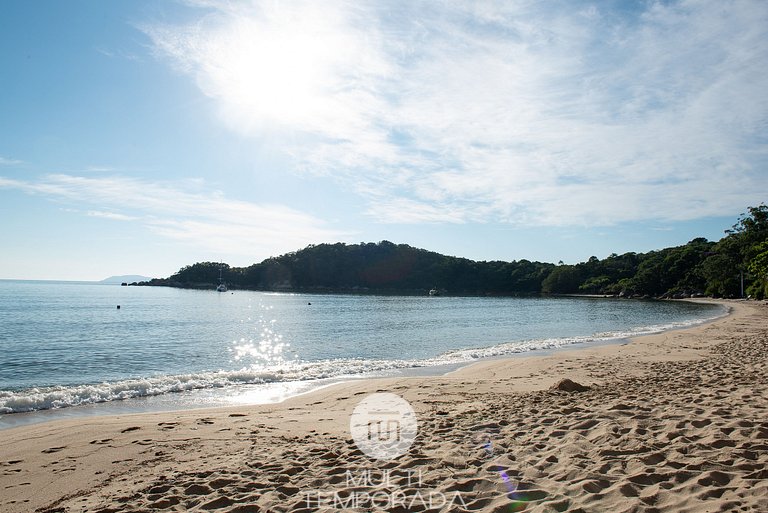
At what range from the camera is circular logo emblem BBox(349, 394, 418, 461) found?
6.59 metres

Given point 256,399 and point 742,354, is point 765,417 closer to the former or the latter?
point 256,399

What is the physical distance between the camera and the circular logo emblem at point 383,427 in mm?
6586

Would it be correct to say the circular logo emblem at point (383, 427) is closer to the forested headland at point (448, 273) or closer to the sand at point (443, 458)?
the sand at point (443, 458)

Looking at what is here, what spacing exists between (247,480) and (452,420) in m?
3.69

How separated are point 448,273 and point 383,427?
156065mm

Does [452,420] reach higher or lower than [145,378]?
higher

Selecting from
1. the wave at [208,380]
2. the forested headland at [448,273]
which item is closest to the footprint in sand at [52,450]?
the wave at [208,380]

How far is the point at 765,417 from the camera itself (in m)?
6.60

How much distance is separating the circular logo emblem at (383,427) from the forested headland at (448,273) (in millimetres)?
101262

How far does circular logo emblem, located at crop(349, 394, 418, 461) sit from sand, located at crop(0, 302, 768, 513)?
0.22m

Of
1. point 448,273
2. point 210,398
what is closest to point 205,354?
point 210,398

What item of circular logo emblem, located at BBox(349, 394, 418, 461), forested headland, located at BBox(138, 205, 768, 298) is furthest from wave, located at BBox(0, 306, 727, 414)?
forested headland, located at BBox(138, 205, 768, 298)

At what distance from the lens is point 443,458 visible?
19.6ft

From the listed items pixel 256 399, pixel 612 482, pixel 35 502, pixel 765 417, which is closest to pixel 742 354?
pixel 765 417
